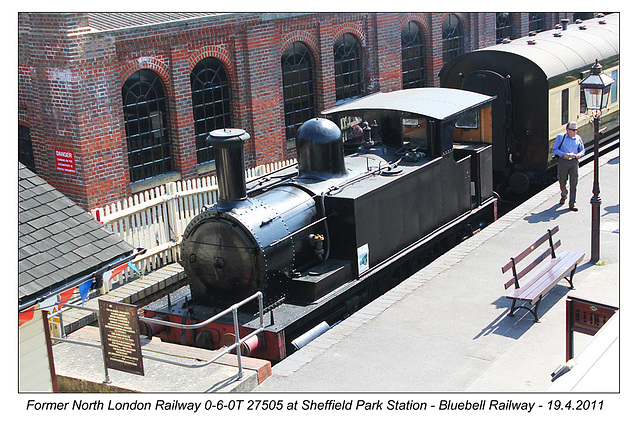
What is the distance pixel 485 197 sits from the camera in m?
13.5

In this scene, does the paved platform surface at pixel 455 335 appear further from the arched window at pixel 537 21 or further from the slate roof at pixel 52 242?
the arched window at pixel 537 21

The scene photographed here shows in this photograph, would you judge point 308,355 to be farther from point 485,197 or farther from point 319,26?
point 319,26

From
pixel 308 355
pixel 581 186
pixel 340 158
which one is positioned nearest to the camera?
pixel 308 355

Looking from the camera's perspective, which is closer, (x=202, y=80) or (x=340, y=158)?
(x=340, y=158)

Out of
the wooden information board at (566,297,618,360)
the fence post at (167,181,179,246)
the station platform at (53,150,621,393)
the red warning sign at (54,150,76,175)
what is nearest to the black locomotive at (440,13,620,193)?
the station platform at (53,150,621,393)

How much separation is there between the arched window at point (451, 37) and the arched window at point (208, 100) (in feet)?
25.0

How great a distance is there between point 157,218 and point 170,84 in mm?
2909

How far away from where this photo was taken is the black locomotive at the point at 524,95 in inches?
594

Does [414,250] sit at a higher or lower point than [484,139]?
lower

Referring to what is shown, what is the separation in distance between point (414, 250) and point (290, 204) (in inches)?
95.5

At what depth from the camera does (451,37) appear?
21.8 meters

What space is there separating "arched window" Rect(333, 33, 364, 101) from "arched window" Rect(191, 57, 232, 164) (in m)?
3.45

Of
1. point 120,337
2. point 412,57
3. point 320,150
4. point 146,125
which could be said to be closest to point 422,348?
point 320,150

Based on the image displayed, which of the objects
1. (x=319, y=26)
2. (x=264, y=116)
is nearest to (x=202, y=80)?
(x=264, y=116)
